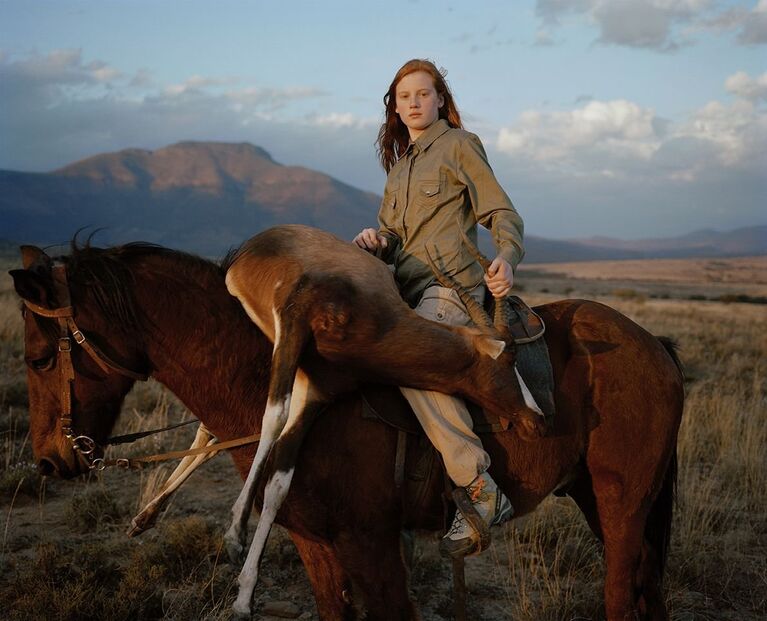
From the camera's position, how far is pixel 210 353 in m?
2.74

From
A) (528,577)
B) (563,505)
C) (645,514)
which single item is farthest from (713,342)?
(645,514)

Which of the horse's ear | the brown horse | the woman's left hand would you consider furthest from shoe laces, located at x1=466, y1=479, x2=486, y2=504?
the horse's ear

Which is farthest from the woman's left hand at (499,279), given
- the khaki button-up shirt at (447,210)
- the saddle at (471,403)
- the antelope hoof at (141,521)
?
the antelope hoof at (141,521)

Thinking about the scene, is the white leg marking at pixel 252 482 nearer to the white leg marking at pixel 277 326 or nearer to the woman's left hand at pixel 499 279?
the white leg marking at pixel 277 326

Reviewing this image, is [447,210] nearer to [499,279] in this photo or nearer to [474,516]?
[499,279]

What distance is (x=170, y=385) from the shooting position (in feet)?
9.19

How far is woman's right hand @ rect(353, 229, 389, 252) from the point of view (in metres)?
3.20

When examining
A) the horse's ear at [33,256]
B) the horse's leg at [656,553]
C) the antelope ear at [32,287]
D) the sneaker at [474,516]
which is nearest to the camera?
the antelope ear at [32,287]

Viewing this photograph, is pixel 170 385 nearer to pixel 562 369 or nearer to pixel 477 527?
pixel 477 527

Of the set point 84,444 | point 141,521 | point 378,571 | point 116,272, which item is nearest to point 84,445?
point 84,444

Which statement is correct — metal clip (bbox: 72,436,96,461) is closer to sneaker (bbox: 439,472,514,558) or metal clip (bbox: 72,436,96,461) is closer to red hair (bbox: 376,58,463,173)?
sneaker (bbox: 439,472,514,558)

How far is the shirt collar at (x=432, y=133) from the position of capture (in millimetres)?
3258

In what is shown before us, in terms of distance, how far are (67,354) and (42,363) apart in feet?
0.58

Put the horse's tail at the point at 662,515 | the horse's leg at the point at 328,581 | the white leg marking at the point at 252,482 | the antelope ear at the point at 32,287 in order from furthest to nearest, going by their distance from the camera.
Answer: the horse's tail at the point at 662,515
the horse's leg at the point at 328,581
the antelope ear at the point at 32,287
the white leg marking at the point at 252,482
